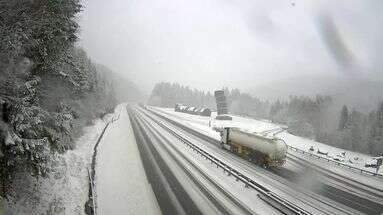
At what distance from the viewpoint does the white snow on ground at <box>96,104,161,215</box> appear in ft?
56.4

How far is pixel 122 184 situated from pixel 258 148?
54.6ft

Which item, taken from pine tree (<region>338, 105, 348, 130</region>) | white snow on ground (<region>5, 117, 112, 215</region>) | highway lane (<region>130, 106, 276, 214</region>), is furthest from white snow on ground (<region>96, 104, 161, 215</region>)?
pine tree (<region>338, 105, 348, 130</region>)

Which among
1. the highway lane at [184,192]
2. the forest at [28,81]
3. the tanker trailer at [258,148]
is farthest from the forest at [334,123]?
the forest at [28,81]

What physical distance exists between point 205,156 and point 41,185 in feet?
58.9

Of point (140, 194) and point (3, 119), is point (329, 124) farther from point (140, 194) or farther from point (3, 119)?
point (3, 119)

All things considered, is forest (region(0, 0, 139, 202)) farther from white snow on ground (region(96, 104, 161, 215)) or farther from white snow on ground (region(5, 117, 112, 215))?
white snow on ground (region(96, 104, 161, 215))

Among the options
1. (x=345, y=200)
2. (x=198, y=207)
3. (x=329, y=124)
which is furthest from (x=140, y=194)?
(x=329, y=124)

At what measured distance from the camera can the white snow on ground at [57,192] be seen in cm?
1429

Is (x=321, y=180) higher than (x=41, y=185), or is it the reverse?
(x=41, y=185)

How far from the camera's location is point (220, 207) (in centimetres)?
1802

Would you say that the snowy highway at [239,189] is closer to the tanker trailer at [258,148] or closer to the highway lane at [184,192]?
the highway lane at [184,192]

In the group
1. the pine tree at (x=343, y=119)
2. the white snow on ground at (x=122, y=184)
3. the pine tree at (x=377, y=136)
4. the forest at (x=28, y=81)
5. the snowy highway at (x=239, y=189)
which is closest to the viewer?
the forest at (x=28, y=81)

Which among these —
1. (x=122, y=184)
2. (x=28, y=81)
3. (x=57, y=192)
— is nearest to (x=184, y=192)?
(x=122, y=184)

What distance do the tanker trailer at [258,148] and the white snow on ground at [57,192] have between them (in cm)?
1743
